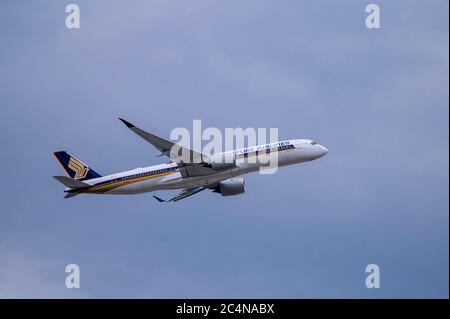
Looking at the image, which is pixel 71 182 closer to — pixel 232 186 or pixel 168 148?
pixel 168 148

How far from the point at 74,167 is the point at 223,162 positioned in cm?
1701

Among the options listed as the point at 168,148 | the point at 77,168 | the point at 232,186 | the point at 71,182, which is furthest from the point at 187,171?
the point at 77,168

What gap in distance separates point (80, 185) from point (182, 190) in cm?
1230

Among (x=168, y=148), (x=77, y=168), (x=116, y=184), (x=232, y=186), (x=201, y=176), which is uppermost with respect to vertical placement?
(x=168, y=148)

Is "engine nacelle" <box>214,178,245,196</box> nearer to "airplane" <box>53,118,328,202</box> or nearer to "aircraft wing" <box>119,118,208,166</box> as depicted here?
"airplane" <box>53,118,328,202</box>

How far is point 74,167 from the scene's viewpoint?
85.3 metres

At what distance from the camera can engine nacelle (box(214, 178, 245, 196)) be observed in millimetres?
87375

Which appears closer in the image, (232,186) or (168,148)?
(168,148)

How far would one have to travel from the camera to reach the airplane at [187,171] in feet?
260

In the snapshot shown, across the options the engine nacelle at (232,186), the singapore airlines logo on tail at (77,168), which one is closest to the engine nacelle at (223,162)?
the engine nacelle at (232,186)

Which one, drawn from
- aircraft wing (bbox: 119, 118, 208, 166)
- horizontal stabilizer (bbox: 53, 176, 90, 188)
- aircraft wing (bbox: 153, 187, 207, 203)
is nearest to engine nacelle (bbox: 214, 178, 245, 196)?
aircraft wing (bbox: 153, 187, 207, 203)

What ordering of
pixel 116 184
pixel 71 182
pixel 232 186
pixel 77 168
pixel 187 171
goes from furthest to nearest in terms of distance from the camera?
pixel 232 186
pixel 77 168
pixel 116 184
pixel 71 182
pixel 187 171
